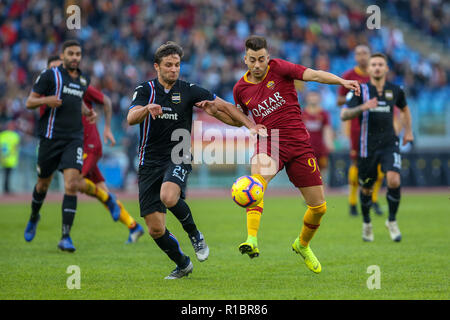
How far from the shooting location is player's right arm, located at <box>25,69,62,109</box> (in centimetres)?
931

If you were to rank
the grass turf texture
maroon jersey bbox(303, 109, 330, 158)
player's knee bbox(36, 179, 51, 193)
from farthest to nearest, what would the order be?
maroon jersey bbox(303, 109, 330, 158)
player's knee bbox(36, 179, 51, 193)
the grass turf texture

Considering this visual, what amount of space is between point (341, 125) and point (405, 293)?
57.5 feet

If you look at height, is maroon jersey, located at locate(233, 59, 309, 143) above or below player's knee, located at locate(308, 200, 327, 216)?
above

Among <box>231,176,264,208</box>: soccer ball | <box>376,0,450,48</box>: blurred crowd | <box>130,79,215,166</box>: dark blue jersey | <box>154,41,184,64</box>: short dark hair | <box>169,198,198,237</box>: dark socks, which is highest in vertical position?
<box>376,0,450,48</box>: blurred crowd

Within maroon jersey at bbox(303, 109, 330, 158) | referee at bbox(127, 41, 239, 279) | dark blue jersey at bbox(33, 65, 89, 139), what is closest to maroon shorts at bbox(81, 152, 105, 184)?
dark blue jersey at bbox(33, 65, 89, 139)

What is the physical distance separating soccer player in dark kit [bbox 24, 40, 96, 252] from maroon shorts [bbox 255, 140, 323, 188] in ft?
10.5

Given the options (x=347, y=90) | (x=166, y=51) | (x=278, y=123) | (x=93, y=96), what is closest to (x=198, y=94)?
(x=166, y=51)

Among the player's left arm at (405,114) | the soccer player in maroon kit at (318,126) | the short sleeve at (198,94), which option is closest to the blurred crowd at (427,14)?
the soccer player in maroon kit at (318,126)

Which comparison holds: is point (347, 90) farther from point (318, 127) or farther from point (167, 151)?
point (167, 151)

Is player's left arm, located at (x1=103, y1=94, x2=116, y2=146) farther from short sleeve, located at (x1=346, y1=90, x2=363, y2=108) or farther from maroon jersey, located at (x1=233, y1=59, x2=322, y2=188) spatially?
short sleeve, located at (x1=346, y1=90, x2=363, y2=108)

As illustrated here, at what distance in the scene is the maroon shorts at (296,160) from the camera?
7.52 meters

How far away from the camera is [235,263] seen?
834cm

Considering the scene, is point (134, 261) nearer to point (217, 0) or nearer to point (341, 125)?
point (341, 125)

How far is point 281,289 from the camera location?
6.54m
